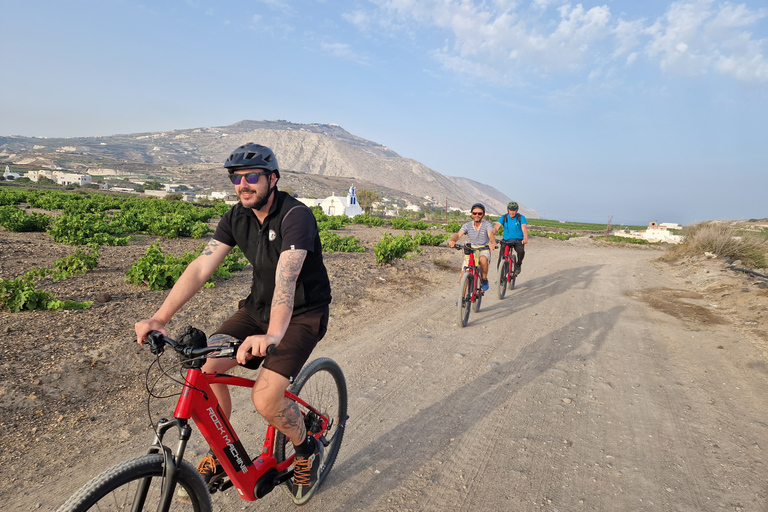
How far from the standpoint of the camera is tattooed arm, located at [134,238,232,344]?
7.91 ft

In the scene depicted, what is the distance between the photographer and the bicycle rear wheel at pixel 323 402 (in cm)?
302

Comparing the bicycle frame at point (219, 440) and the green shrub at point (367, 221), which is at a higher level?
the bicycle frame at point (219, 440)

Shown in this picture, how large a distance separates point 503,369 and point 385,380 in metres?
1.71

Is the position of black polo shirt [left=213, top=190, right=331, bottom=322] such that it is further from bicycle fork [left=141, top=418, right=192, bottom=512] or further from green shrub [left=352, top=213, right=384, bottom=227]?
green shrub [left=352, top=213, right=384, bottom=227]

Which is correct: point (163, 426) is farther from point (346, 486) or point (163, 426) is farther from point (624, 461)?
point (624, 461)

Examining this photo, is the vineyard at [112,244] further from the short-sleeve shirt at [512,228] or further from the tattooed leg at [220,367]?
the tattooed leg at [220,367]

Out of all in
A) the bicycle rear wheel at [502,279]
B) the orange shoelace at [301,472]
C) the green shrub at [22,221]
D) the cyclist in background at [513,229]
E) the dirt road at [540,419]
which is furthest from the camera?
the green shrub at [22,221]

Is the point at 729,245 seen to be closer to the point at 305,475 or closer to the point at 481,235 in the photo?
the point at 481,235

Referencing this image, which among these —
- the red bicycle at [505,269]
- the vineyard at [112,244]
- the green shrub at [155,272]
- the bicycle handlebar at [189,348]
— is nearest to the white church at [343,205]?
the vineyard at [112,244]

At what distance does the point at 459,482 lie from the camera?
3523 millimetres

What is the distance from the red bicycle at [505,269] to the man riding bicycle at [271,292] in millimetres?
8087

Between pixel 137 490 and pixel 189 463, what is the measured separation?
10.7 inches

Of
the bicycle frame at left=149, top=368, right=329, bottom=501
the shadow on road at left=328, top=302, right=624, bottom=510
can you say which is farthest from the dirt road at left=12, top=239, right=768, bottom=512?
the bicycle frame at left=149, top=368, right=329, bottom=501

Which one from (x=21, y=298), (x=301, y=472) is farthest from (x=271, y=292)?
(x=21, y=298)
